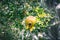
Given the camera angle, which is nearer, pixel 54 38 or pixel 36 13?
pixel 36 13

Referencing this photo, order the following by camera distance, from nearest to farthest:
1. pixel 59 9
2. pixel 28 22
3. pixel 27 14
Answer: pixel 28 22, pixel 27 14, pixel 59 9

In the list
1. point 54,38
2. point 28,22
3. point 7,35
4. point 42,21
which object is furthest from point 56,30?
point 28,22

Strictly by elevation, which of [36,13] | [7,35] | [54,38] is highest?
[36,13]

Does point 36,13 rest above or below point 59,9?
above

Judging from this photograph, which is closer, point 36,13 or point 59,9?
point 36,13

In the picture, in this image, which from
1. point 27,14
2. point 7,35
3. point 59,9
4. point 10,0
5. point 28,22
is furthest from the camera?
point 59,9

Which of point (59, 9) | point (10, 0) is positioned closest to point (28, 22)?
point (10, 0)

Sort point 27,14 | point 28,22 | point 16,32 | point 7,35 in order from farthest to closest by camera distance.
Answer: point 7,35
point 16,32
point 27,14
point 28,22

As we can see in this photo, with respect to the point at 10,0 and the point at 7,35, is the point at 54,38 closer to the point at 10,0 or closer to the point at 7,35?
the point at 7,35

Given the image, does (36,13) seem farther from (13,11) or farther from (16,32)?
(16,32)
